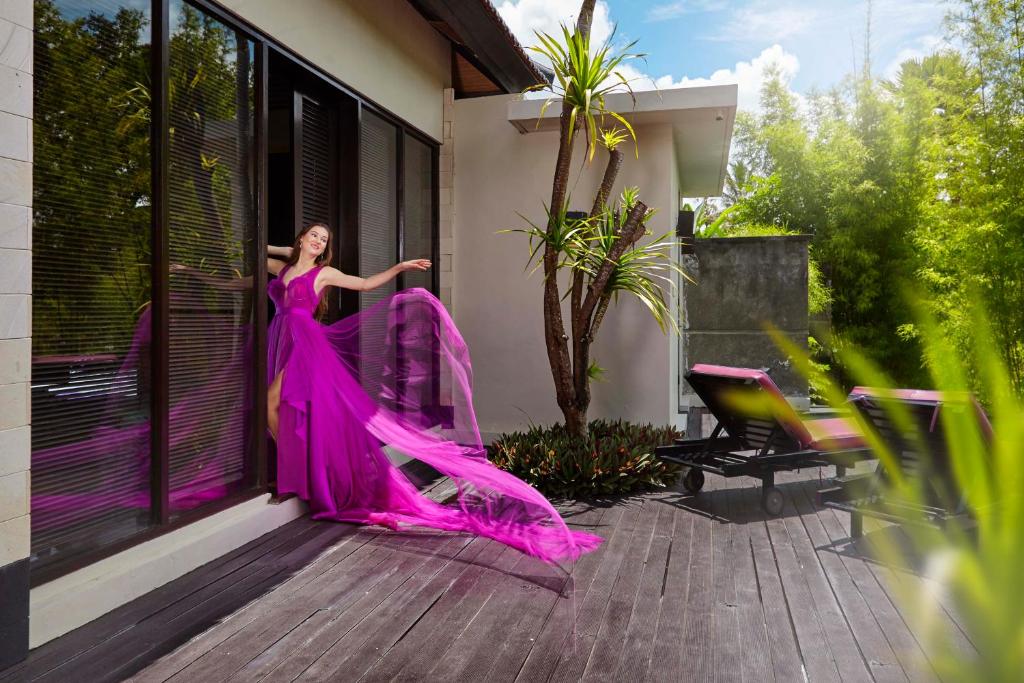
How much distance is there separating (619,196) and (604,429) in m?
1.95

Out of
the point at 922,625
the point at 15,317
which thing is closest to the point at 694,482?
the point at 922,625

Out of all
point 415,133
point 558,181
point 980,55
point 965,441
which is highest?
point 980,55

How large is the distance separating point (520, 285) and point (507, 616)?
165 inches

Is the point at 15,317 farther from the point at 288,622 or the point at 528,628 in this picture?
the point at 528,628

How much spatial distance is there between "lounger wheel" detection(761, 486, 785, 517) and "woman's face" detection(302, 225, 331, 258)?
293 centimetres

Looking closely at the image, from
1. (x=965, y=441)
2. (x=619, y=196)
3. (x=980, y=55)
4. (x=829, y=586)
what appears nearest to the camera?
(x=829, y=586)

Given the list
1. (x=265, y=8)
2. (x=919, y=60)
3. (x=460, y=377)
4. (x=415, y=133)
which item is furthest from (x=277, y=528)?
(x=919, y=60)

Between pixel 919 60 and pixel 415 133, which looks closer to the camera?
pixel 415 133

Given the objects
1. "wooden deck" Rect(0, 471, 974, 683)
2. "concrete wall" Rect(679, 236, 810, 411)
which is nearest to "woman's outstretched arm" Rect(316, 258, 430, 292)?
"wooden deck" Rect(0, 471, 974, 683)

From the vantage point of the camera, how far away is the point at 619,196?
695 cm

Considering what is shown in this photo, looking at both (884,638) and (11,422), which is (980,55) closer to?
(884,638)

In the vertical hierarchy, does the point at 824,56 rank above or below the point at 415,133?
above

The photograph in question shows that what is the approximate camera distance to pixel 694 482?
5496 millimetres

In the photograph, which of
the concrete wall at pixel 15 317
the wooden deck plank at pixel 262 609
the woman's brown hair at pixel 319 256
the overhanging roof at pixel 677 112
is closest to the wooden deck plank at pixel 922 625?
the wooden deck plank at pixel 262 609
